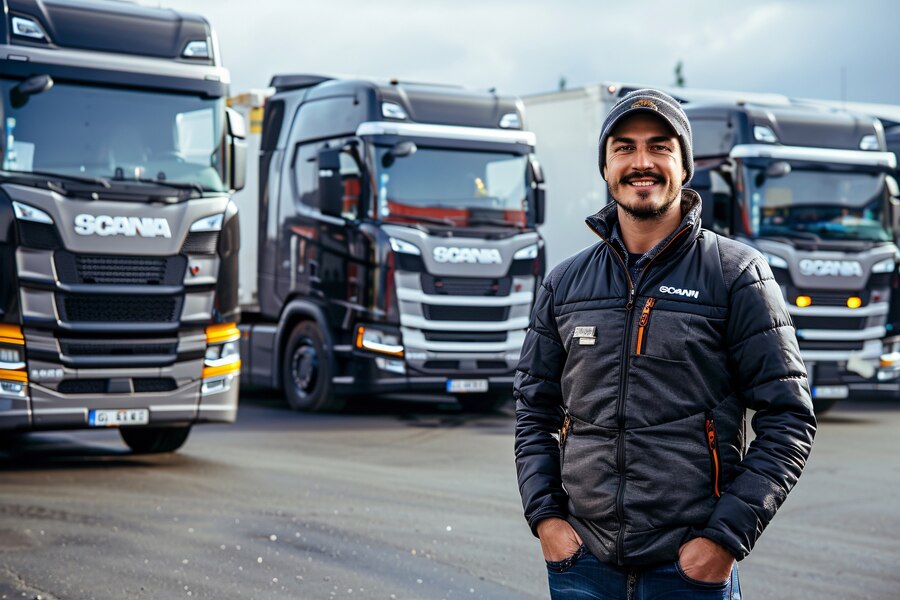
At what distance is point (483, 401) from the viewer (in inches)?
657

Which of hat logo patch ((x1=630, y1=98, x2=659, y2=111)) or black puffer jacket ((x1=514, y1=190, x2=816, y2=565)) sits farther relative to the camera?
hat logo patch ((x1=630, y1=98, x2=659, y2=111))

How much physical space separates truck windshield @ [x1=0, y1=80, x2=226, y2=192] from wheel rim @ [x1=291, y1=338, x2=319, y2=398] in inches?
176

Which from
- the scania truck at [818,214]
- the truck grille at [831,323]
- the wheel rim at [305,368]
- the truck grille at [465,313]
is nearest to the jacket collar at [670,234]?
the truck grille at [465,313]

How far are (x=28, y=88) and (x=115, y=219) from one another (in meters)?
1.18

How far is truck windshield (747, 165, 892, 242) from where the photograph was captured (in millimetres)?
15328

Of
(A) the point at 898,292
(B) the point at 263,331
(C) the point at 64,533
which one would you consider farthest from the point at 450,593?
(A) the point at 898,292

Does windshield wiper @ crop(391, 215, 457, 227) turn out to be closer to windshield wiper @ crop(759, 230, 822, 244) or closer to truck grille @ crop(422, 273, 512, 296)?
truck grille @ crop(422, 273, 512, 296)

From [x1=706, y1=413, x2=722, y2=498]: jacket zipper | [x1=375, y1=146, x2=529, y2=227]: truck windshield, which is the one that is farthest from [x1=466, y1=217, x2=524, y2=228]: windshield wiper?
[x1=706, y1=413, x2=722, y2=498]: jacket zipper

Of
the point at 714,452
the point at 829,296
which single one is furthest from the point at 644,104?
the point at 829,296

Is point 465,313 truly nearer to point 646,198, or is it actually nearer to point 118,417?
point 118,417

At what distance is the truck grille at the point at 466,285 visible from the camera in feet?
47.6

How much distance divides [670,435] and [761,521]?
0.26 meters

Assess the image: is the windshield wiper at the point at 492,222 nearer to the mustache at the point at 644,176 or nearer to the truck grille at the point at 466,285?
the truck grille at the point at 466,285

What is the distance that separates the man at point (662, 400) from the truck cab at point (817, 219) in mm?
12286
